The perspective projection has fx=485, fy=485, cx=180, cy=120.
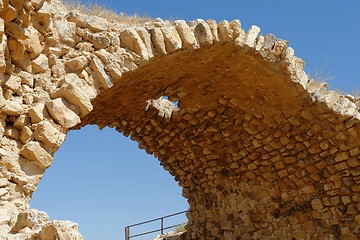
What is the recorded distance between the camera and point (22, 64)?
4531mm

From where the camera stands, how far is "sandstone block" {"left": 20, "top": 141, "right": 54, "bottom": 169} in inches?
168

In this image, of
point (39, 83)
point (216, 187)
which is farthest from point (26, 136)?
point (216, 187)

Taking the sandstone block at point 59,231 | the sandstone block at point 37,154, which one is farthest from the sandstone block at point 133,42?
the sandstone block at point 59,231

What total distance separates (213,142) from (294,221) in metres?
1.90

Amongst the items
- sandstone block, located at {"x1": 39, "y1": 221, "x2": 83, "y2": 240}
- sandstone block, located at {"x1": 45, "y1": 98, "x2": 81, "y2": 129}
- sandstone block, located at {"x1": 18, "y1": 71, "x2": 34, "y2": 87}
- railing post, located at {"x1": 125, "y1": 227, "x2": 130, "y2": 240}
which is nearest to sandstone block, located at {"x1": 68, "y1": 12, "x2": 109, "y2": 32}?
sandstone block, located at {"x1": 18, "y1": 71, "x2": 34, "y2": 87}

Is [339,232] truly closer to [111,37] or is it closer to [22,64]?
[111,37]

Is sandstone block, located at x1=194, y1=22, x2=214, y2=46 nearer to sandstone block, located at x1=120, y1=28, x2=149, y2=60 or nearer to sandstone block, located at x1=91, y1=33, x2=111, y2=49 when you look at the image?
sandstone block, located at x1=120, y1=28, x2=149, y2=60

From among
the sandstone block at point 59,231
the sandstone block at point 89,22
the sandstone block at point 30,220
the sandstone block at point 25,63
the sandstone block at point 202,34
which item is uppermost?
the sandstone block at point 202,34

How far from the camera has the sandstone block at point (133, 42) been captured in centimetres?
525

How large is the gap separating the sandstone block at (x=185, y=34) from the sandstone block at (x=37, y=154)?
2174 millimetres

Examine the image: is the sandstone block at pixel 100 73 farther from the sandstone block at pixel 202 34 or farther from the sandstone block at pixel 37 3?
the sandstone block at pixel 202 34

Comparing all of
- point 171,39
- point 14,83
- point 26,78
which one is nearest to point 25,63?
point 26,78

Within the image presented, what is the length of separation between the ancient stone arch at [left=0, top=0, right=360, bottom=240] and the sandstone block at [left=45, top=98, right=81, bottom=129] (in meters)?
0.01

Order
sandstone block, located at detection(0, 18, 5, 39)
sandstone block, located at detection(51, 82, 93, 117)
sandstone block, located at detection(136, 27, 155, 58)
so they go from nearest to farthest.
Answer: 1. sandstone block, located at detection(0, 18, 5, 39)
2. sandstone block, located at detection(51, 82, 93, 117)
3. sandstone block, located at detection(136, 27, 155, 58)
